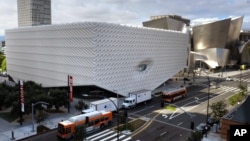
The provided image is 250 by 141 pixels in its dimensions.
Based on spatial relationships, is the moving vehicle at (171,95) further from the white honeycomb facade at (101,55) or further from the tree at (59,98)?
the tree at (59,98)

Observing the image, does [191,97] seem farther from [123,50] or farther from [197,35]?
[197,35]

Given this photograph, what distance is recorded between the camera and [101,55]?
54094 mm

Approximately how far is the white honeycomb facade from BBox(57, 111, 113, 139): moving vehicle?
16853mm

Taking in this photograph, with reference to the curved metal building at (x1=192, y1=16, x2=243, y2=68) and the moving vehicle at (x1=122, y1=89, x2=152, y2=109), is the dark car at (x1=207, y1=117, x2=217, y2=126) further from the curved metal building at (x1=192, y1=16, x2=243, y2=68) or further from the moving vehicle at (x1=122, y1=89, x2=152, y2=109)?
the curved metal building at (x1=192, y1=16, x2=243, y2=68)

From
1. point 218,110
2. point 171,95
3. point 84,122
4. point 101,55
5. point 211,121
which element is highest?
point 101,55

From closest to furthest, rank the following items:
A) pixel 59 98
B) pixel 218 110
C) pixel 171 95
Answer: pixel 218 110 → pixel 59 98 → pixel 171 95

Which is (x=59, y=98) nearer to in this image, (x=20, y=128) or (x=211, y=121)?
(x=20, y=128)

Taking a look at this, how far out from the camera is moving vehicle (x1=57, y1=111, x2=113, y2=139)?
1307 inches

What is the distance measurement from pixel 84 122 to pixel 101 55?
21.9 m

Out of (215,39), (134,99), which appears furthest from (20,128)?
(215,39)

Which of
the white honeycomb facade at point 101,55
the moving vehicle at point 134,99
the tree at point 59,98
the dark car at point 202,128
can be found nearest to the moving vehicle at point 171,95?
the moving vehicle at point 134,99

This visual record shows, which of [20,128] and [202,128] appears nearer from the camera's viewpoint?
[202,128]

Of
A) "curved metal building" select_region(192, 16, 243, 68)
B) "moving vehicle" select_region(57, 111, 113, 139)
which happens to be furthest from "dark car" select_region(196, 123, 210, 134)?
"curved metal building" select_region(192, 16, 243, 68)

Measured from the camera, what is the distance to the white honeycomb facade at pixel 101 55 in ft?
178
